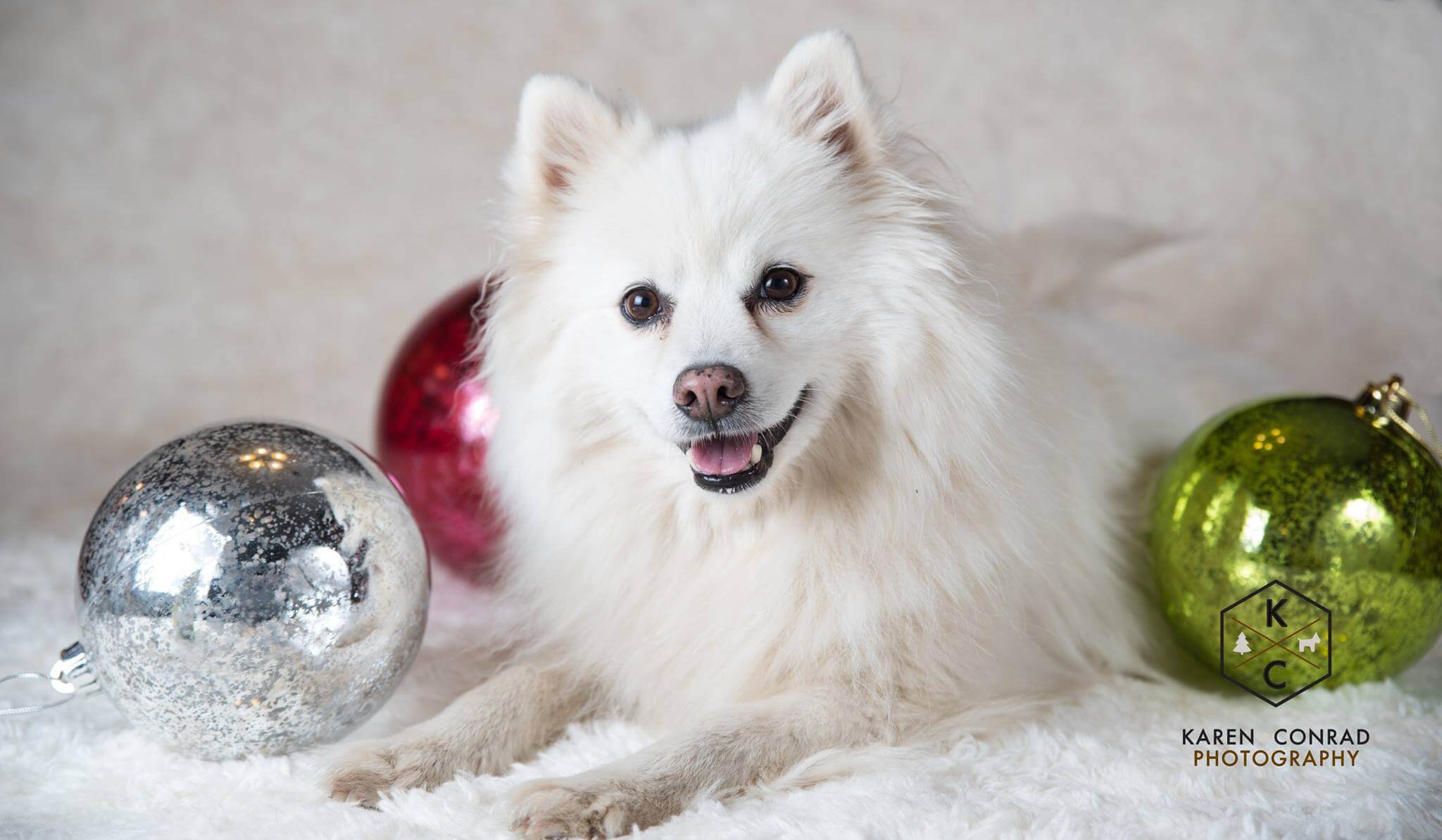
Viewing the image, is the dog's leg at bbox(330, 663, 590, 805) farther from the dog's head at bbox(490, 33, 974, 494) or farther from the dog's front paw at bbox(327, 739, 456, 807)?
the dog's head at bbox(490, 33, 974, 494)

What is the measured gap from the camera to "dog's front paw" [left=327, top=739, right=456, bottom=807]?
2.00 metres

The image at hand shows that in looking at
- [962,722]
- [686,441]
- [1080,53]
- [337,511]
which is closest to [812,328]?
[686,441]

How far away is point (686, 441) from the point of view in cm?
211

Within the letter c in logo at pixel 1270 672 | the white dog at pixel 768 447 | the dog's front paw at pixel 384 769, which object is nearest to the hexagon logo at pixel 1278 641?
the letter c in logo at pixel 1270 672

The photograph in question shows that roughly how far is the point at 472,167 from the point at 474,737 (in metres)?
2.97

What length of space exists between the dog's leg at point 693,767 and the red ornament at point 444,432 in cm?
126

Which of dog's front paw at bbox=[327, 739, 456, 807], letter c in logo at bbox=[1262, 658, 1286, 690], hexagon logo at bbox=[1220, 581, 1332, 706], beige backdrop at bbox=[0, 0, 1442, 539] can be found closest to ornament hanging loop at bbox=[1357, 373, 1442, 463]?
hexagon logo at bbox=[1220, 581, 1332, 706]

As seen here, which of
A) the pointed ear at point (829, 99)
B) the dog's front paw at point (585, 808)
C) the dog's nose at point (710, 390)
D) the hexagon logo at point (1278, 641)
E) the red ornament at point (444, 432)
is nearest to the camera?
the dog's front paw at point (585, 808)

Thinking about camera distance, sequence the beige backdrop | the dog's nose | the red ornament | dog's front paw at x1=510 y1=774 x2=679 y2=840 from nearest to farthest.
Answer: dog's front paw at x1=510 y1=774 x2=679 y2=840, the dog's nose, the red ornament, the beige backdrop

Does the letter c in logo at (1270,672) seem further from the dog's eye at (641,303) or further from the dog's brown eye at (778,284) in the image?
the dog's eye at (641,303)

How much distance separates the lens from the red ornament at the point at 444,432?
318 cm

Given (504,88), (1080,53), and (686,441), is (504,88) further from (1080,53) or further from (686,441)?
(686,441)

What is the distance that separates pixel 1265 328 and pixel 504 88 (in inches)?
121

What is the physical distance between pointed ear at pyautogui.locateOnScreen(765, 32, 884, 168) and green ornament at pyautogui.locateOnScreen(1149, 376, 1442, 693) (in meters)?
1.04
